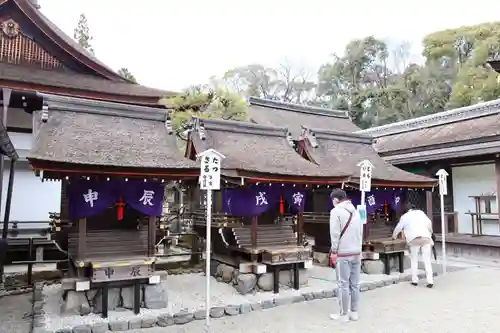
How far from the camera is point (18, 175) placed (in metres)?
12.1

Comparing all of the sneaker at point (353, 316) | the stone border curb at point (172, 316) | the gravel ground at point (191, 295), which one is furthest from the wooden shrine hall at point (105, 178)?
the sneaker at point (353, 316)

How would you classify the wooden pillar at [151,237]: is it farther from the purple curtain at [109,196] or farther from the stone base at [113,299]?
the stone base at [113,299]

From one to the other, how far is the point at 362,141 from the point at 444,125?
20.6 ft

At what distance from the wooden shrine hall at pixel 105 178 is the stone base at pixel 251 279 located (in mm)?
1846

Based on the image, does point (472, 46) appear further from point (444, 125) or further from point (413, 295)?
point (413, 295)

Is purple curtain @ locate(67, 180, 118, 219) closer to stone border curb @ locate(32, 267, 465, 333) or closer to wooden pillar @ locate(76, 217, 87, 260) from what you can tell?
wooden pillar @ locate(76, 217, 87, 260)

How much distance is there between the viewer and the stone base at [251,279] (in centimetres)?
772

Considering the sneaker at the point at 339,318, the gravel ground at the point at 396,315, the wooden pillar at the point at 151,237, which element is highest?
the wooden pillar at the point at 151,237

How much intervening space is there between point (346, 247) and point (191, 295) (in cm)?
335

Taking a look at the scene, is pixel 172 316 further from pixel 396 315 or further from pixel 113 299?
pixel 396 315

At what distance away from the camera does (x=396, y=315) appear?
6484mm

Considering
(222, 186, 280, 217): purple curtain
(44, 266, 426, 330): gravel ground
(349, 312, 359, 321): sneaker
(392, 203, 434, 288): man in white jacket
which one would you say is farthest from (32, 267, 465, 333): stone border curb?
(392, 203, 434, 288): man in white jacket

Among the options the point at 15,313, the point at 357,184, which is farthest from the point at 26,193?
the point at 357,184

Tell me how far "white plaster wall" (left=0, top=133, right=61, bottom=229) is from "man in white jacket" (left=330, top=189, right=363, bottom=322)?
9.62 metres
